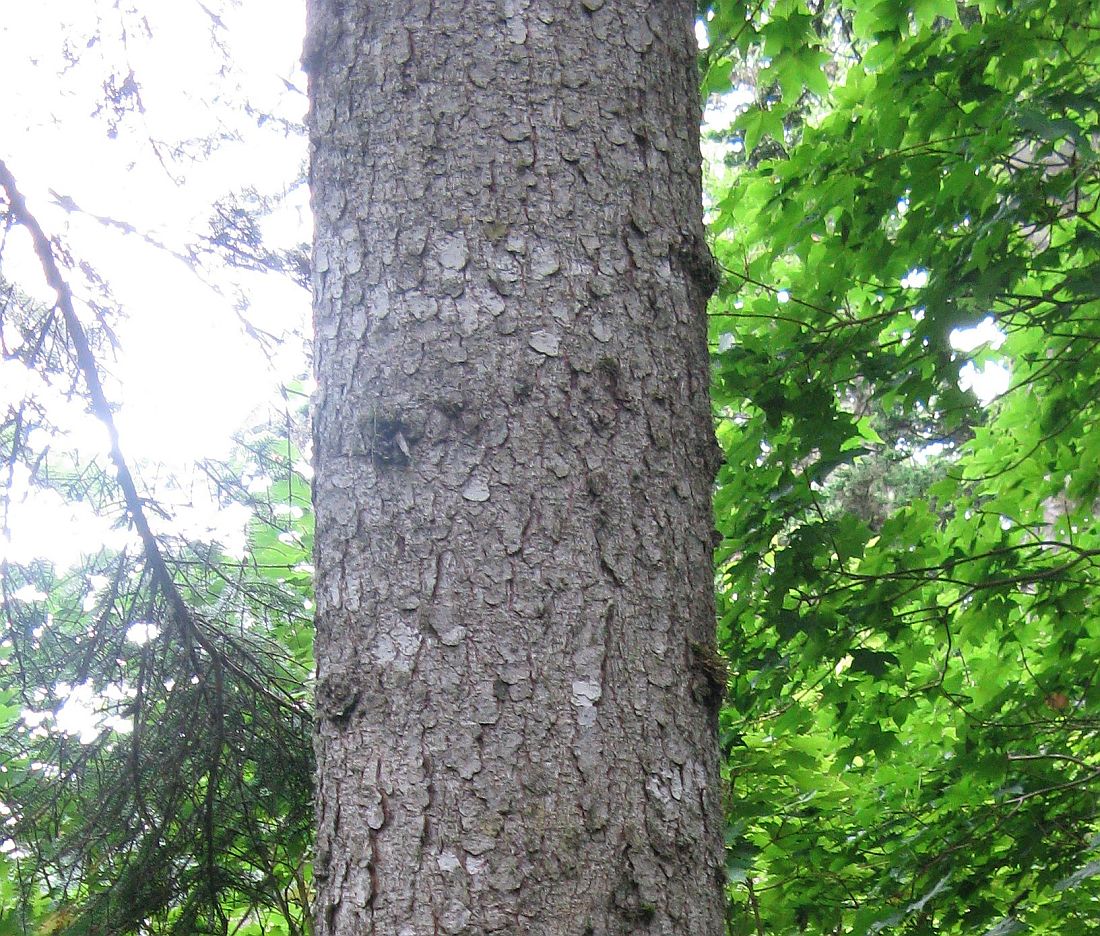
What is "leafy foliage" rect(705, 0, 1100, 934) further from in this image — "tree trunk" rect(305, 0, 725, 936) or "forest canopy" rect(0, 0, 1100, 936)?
"tree trunk" rect(305, 0, 725, 936)

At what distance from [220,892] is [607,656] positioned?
131 cm

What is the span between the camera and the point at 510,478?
3.80 feet

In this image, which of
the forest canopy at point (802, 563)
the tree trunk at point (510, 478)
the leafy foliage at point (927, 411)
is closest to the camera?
the tree trunk at point (510, 478)

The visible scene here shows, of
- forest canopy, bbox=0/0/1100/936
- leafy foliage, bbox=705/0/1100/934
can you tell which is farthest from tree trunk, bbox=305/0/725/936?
leafy foliage, bbox=705/0/1100/934

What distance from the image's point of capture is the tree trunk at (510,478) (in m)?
1.07

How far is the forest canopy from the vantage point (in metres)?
1.99

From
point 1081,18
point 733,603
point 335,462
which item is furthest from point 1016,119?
point 335,462

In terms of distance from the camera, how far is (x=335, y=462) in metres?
1.26

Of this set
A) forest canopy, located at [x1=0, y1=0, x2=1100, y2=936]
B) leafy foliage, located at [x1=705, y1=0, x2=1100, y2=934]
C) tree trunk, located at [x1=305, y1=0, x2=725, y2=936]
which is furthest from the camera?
leafy foliage, located at [x1=705, y1=0, x2=1100, y2=934]

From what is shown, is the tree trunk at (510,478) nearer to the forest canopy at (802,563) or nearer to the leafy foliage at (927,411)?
the forest canopy at (802,563)

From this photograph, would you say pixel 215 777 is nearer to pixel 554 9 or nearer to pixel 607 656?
pixel 607 656

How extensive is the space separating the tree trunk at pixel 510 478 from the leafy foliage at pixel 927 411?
1.09m

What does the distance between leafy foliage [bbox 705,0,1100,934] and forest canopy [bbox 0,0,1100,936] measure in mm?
11

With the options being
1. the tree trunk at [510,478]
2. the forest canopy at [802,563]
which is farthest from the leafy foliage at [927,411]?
the tree trunk at [510,478]
